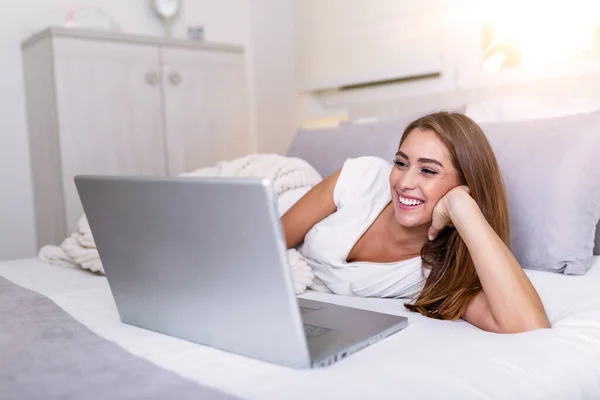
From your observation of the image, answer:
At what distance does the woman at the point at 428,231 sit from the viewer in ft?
3.56

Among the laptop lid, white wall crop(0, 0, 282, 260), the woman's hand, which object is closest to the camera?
the laptop lid

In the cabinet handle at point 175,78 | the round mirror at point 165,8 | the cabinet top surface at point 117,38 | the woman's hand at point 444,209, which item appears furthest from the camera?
the round mirror at point 165,8

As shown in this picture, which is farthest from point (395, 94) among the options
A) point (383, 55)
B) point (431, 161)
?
point (431, 161)

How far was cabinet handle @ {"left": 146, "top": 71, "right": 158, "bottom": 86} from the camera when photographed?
259cm

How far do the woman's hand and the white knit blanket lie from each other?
35 centimetres

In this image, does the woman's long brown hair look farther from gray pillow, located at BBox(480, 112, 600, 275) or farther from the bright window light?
the bright window light

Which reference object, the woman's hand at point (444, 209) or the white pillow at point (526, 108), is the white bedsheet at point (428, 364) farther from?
the white pillow at point (526, 108)

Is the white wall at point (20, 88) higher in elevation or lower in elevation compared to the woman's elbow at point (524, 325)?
higher

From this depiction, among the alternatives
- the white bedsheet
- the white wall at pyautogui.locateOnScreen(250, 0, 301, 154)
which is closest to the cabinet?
the white wall at pyautogui.locateOnScreen(250, 0, 301, 154)

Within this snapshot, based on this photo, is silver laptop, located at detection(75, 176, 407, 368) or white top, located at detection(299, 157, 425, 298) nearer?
silver laptop, located at detection(75, 176, 407, 368)

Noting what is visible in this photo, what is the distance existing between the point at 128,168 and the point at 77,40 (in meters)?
0.57

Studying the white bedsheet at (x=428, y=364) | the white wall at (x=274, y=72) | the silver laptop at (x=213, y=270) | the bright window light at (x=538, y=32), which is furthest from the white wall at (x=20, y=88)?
the silver laptop at (x=213, y=270)

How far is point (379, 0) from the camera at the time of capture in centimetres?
238

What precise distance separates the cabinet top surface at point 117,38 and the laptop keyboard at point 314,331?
6.29 ft
